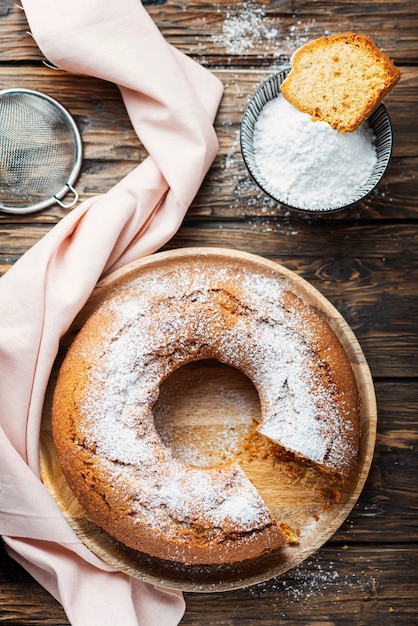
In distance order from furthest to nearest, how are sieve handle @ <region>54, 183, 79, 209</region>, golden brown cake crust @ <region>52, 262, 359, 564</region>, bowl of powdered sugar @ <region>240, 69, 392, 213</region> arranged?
sieve handle @ <region>54, 183, 79, 209</region> → bowl of powdered sugar @ <region>240, 69, 392, 213</region> → golden brown cake crust @ <region>52, 262, 359, 564</region>

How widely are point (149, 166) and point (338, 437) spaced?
34.6 inches

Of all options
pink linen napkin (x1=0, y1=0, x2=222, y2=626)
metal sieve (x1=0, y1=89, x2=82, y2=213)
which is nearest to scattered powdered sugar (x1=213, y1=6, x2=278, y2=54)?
pink linen napkin (x1=0, y1=0, x2=222, y2=626)

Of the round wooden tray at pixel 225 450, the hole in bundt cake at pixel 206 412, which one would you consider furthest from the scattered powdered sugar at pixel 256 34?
the hole in bundt cake at pixel 206 412

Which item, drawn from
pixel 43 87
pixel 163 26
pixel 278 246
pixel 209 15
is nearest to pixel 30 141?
pixel 43 87

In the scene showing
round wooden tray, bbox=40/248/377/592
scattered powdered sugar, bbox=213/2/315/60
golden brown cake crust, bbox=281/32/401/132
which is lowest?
round wooden tray, bbox=40/248/377/592

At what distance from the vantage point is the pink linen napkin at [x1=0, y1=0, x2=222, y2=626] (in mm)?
1634

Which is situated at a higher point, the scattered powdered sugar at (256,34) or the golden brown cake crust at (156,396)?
the scattered powdered sugar at (256,34)

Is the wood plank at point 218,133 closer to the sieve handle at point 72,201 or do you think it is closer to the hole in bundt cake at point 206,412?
the sieve handle at point 72,201

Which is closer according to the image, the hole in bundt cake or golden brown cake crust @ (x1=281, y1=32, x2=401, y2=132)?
golden brown cake crust @ (x1=281, y1=32, x2=401, y2=132)

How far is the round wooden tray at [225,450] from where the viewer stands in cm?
168

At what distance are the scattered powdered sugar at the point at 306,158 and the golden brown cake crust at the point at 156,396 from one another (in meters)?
0.29

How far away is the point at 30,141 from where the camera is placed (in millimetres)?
1812

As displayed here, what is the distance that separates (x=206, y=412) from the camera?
1729 millimetres

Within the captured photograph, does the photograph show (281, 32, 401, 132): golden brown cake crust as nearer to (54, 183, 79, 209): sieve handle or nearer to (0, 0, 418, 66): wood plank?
(0, 0, 418, 66): wood plank
